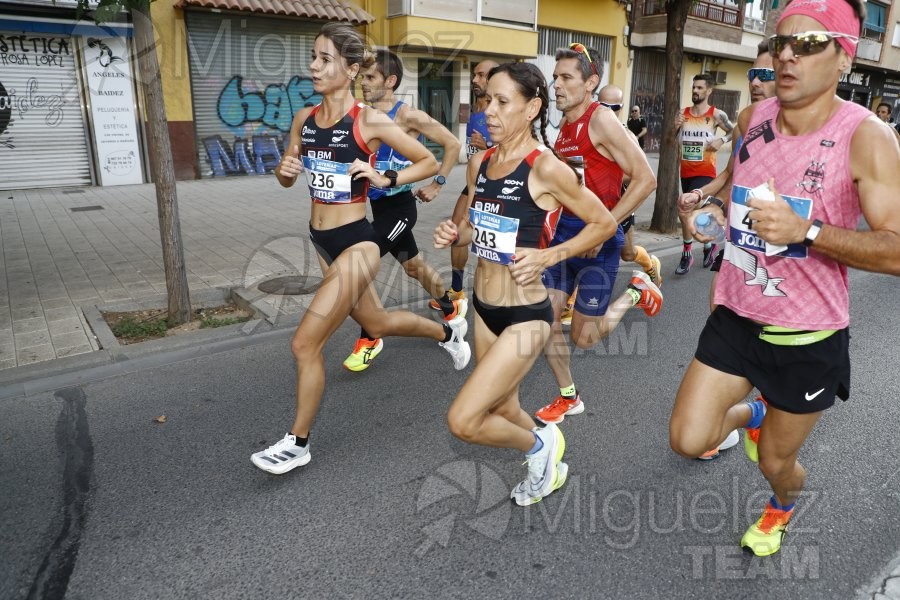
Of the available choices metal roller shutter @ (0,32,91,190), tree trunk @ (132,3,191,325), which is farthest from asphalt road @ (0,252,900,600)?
metal roller shutter @ (0,32,91,190)

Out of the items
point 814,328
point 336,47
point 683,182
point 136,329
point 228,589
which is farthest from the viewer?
point 683,182

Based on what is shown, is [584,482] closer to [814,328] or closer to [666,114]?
[814,328]

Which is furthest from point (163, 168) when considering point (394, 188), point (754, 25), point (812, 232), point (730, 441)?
point (754, 25)

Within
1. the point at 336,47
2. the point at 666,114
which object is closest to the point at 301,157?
the point at 336,47

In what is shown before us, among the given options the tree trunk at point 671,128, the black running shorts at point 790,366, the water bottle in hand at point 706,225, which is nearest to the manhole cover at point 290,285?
the water bottle in hand at point 706,225

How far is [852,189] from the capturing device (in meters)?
2.17

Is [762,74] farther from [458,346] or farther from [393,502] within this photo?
[393,502]

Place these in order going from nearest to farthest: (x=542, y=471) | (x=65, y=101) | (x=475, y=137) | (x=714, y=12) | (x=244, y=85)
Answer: (x=542, y=471) < (x=475, y=137) < (x=65, y=101) < (x=244, y=85) < (x=714, y=12)

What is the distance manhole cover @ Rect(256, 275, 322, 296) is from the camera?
651 centimetres

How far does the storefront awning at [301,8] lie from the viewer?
13312 mm

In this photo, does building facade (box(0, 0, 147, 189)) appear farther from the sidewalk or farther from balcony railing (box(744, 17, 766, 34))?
balcony railing (box(744, 17, 766, 34))

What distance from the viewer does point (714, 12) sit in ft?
78.4

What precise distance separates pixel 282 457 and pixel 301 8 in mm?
13608

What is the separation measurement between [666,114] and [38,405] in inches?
358
